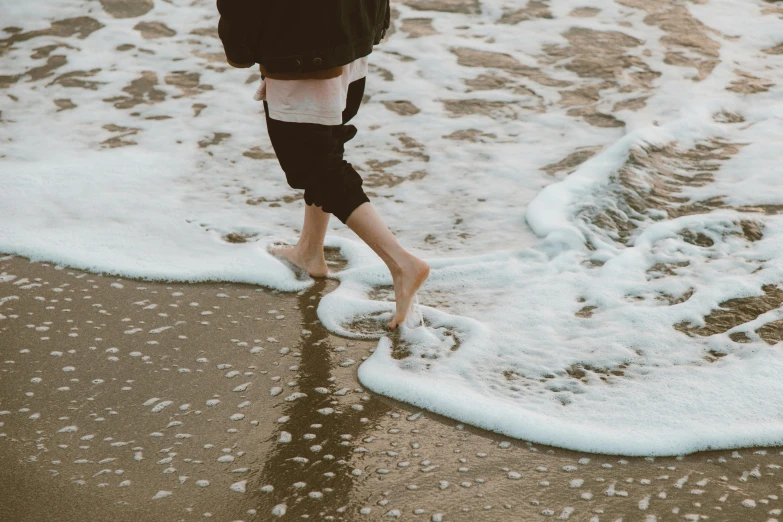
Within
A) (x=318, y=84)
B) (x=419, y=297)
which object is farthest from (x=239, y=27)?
(x=419, y=297)

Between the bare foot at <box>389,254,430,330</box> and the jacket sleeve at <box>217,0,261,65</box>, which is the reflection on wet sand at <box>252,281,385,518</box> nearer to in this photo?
the bare foot at <box>389,254,430,330</box>

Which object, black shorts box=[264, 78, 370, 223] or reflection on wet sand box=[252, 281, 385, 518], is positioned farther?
black shorts box=[264, 78, 370, 223]

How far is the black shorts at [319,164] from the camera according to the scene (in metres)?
2.73

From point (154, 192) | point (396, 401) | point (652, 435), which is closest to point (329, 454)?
point (396, 401)

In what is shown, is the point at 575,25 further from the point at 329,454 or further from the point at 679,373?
the point at 329,454

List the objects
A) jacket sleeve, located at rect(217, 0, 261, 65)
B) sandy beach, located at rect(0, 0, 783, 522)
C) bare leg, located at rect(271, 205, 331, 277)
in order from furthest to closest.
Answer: bare leg, located at rect(271, 205, 331, 277) < jacket sleeve, located at rect(217, 0, 261, 65) < sandy beach, located at rect(0, 0, 783, 522)

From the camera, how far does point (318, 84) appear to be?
104 inches

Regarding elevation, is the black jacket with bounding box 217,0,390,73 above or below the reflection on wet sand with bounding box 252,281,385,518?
above

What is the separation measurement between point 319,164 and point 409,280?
1.64ft

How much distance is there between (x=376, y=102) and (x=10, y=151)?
216 centimetres

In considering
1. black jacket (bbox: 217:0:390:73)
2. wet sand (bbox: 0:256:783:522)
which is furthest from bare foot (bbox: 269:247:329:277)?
black jacket (bbox: 217:0:390:73)

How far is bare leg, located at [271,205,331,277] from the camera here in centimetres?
320

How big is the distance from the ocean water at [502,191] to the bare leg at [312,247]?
0.07 meters

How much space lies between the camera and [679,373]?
2646 mm
